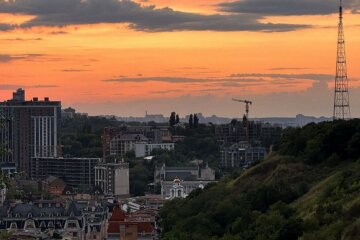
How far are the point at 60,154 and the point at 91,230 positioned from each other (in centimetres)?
7803

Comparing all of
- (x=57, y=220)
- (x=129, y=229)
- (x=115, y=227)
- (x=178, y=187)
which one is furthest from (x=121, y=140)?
(x=129, y=229)

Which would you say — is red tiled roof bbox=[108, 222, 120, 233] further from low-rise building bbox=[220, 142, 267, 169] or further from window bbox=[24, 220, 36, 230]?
low-rise building bbox=[220, 142, 267, 169]

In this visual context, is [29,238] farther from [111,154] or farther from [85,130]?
[85,130]

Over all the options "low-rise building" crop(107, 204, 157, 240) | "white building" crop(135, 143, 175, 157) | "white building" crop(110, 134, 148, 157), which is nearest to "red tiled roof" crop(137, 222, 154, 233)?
"low-rise building" crop(107, 204, 157, 240)

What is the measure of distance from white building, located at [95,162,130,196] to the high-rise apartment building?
101ft

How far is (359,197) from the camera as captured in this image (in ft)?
92.5

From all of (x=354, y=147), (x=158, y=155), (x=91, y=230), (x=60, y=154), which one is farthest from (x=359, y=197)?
(x=60, y=154)

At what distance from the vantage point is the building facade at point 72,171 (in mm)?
117438

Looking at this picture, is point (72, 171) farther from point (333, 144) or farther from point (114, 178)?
point (333, 144)

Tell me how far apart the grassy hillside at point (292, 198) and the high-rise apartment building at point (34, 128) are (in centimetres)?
9668

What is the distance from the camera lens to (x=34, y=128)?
151625 mm

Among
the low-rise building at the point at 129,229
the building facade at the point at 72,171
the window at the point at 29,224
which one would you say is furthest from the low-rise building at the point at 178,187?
the low-rise building at the point at 129,229

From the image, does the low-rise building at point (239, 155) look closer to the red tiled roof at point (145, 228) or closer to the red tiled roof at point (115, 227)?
the red tiled roof at point (115, 227)

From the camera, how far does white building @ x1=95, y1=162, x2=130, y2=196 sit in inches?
4144
